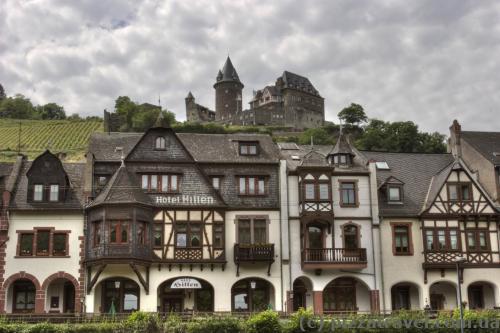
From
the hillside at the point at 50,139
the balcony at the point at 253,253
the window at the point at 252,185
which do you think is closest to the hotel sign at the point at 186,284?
the balcony at the point at 253,253

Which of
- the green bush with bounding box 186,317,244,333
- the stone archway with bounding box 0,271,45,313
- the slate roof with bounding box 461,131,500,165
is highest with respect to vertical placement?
the slate roof with bounding box 461,131,500,165

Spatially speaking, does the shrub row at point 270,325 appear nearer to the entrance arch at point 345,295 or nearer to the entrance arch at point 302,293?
the entrance arch at point 302,293

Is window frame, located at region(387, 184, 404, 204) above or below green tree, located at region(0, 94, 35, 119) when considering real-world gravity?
below

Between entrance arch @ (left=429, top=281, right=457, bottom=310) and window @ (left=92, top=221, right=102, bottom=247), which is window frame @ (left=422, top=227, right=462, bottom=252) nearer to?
entrance arch @ (left=429, top=281, right=457, bottom=310)

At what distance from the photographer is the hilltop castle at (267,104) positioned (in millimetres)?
156500

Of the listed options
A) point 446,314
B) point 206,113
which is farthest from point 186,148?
point 206,113

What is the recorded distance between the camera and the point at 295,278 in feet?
140

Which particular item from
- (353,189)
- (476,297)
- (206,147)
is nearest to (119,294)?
(206,147)

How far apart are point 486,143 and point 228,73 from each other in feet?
390

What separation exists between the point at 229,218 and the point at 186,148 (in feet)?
19.0

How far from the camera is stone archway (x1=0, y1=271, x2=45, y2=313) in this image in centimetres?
3991

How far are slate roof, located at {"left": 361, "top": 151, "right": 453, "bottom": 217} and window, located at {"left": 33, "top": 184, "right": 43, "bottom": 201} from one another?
2216 centimetres

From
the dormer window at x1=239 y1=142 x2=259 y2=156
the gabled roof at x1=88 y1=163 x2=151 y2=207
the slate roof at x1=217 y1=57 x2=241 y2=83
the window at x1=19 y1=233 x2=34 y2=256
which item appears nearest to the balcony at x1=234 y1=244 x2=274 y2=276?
the gabled roof at x1=88 y1=163 x2=151 y2=207

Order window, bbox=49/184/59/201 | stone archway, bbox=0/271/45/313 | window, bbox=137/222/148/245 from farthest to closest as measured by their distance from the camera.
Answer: window, bbox=49/184/59/201 → window, bbox=137/222/148/245 → stone archway, bbox=0/271/45/313
